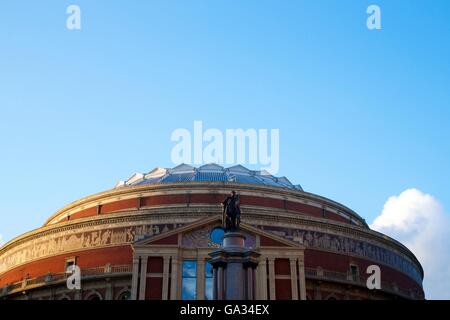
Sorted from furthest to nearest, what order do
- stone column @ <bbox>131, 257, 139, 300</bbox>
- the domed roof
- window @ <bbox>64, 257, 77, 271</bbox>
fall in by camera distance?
1. the domed roof
2. window @ <bbox>64, 257, 77, 271</bbox>
3. stone column @ <bbox>131, 257, 139, 300</bbox>

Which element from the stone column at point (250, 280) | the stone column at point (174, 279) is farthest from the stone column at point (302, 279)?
the stone column at point (250, 280)

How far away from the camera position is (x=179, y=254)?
38438 mm

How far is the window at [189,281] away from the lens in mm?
37188

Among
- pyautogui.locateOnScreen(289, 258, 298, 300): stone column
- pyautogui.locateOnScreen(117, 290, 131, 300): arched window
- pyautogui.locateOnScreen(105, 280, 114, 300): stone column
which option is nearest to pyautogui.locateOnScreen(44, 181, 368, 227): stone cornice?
pyautogui.locateOnScreen(105, 280, 114, 300): stone column

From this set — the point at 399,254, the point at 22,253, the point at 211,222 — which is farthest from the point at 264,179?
the point at 22,253

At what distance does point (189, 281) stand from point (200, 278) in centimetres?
72

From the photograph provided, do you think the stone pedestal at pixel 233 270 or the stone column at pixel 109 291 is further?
the stone column at pixel 109 291

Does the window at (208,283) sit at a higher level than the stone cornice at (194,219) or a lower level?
lower

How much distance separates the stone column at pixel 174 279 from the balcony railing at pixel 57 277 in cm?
450

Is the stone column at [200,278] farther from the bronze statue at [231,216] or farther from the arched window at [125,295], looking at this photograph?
the bronze statue at [231,216]

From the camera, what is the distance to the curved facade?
38.3m

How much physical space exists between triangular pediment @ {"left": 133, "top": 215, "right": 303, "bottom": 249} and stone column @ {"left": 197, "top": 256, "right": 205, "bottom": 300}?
1.16 meters

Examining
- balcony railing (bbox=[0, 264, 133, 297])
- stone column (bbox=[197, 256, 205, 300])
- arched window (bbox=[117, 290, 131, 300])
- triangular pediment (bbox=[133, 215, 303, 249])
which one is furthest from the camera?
balcony railing (bbox=[0, 264, 133, 297])

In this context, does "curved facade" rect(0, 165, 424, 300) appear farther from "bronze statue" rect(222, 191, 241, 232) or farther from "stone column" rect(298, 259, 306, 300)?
"bronze statue" rect(222, 191, 241, 232)
